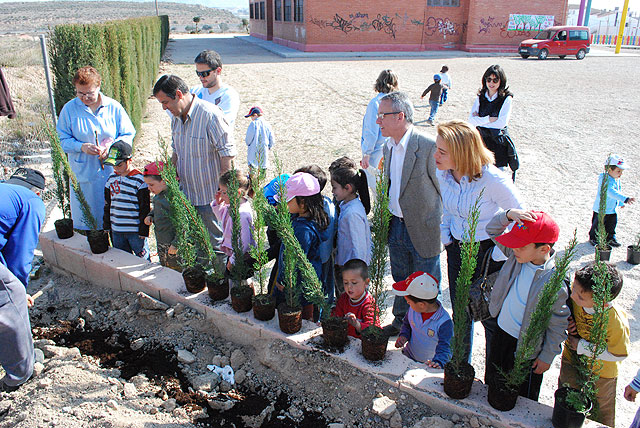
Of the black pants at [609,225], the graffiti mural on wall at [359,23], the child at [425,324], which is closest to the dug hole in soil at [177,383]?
the child at [425,324]

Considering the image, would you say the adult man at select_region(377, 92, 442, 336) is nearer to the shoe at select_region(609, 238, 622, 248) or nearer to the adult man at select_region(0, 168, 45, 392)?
the adult man at select_region(0, 168, 45, 392)

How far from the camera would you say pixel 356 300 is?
3.18m

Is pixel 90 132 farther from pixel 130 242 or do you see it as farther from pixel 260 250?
pixel 260 250

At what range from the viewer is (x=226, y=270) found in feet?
11.7

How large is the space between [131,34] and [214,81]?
7.63 m

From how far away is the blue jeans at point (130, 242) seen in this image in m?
4.36

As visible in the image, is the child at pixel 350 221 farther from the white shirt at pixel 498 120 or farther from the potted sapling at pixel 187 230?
the white shirt at pixel 498 120

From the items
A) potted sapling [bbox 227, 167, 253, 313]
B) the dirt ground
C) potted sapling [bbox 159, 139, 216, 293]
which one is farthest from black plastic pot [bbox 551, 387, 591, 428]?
potted sapling [bbox 159, 139, 216, 293]

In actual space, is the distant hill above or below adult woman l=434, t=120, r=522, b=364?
above

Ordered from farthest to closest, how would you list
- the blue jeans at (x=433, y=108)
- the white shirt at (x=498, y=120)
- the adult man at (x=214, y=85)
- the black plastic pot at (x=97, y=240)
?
the blue jeans at (x=433, y=108) < the white shirt at (x=498, y=120) < the adult man at (x=214, y=85) < the black plastic pot at (x=97, y=240)

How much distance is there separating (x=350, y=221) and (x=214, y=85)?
8.33ft

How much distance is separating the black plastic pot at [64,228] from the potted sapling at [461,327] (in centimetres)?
354

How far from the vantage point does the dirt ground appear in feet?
18.8

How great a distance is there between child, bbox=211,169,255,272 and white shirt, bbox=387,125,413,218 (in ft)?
3.40
